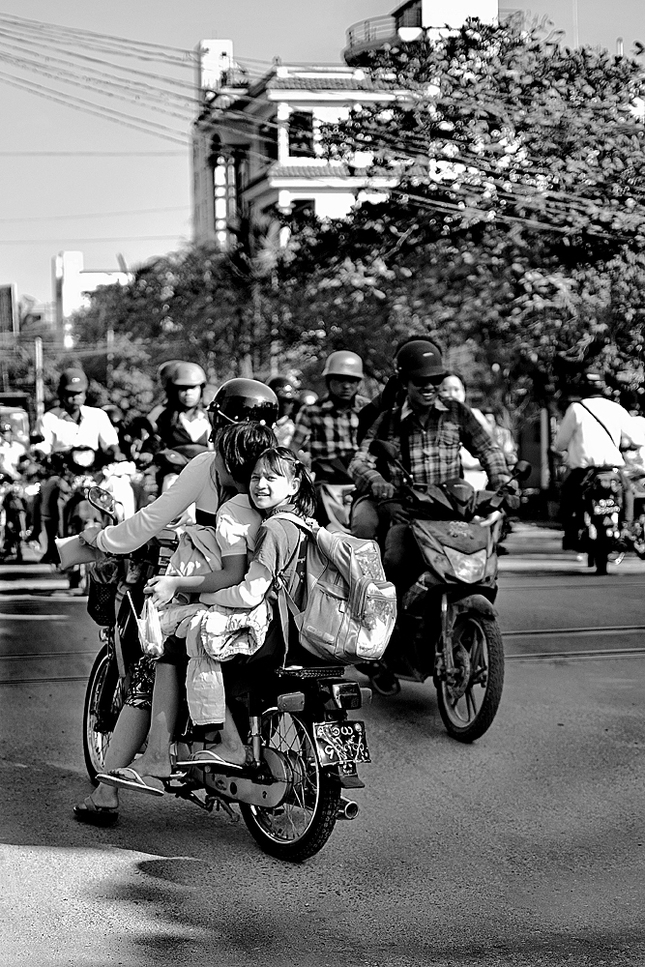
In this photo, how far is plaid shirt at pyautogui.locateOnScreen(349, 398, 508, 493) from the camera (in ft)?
24.8

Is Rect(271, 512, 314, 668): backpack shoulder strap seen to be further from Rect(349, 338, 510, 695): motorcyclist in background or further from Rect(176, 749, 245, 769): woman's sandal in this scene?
Rect(349, 338, 510, 695): motorcyclist in background

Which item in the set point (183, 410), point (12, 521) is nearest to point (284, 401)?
point (12, 521)

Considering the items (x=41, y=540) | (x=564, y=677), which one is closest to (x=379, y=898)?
(x=564, y=677)

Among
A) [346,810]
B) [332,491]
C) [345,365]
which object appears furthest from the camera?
[332,491]

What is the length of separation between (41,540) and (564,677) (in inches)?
279

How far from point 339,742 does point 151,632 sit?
0.81 meters

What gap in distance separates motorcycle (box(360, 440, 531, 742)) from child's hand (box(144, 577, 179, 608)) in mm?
1986

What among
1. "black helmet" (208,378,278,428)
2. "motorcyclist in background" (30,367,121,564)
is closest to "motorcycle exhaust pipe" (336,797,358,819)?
"black helmet" (208,378,278,428)

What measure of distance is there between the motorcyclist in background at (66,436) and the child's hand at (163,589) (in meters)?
7.84

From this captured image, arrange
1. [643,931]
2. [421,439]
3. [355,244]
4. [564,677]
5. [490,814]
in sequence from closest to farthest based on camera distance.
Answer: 1. [643,931]
2. [490,814]
3. [421,439]
4. [564,677]
5. [355,244]

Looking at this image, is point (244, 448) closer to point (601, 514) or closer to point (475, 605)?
point (475, 605)

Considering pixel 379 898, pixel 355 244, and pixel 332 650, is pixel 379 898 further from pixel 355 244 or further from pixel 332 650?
pixel 355 244

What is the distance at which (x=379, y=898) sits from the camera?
180 inches

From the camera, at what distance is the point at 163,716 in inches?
199
